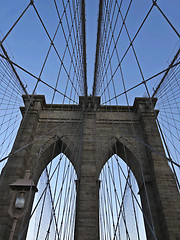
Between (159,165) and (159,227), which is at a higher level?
(159,165)

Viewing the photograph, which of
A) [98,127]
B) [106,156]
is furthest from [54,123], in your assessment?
[106,156]

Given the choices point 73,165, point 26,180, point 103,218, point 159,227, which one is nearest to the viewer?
point 26,180

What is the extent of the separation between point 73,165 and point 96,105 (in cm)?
341

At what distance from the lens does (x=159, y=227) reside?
21.5 feet

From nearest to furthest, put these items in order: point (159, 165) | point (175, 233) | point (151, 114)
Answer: point (175, 233) < point (159, 165) < point (151, 114)

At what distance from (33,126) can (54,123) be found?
1171mm

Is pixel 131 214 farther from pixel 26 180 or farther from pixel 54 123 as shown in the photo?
pixel 26 180

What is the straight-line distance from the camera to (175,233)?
19.2ft

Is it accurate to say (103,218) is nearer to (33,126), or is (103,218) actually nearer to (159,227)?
(159,227)

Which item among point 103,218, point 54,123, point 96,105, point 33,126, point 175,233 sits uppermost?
point 96,105

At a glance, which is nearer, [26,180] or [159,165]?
[26,180]

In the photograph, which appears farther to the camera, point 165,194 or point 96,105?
point 96,105

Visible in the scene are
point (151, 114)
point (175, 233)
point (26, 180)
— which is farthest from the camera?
point (151, 114)

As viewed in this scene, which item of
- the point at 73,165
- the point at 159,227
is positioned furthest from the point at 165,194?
the point at 73,165
